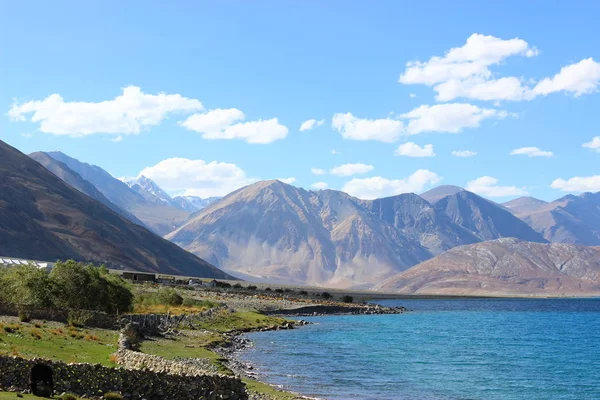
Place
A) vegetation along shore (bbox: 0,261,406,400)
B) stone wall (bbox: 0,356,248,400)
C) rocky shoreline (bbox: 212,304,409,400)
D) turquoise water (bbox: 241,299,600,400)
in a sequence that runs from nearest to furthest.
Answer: stone wall (bbox: 0,356,248,400) < vegetation along shore (bbox: 0,261,406,400) < turquoise water (bbox: 241,299,600,400) < rocky shoreline (bbox: 212,304,409,400)

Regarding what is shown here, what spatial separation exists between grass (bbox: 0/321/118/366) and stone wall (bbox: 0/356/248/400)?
5676 millimetres

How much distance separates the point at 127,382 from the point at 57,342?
1582 centimetres

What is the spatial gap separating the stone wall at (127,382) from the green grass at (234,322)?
2014 inches

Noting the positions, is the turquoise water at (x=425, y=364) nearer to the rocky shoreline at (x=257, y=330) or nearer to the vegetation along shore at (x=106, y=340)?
the rocky shoreline at (x=257, y=330)

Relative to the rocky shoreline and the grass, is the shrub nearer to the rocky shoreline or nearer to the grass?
the grass

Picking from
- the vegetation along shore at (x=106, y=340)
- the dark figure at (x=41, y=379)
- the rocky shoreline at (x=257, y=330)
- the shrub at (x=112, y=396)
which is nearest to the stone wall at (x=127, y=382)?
the vegetation along shore at (x=106, y=340)

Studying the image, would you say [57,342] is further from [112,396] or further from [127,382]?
[112,396]

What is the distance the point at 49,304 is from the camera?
65.8 metres

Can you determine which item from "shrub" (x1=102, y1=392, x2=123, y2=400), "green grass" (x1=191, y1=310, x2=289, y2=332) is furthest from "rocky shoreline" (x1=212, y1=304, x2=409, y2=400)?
"shrub" (x1=102, y1=392, x2=123, y2=400)

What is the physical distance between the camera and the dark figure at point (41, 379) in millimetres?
27984

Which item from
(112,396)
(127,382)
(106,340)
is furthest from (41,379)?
(106,340)

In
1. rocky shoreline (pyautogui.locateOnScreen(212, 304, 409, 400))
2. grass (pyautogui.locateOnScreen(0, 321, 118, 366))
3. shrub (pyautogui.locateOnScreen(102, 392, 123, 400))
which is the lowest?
rocky shoreline (pyautogui.locateOnScreen(212, 304, 409, 400))

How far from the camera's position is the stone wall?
95.8ft

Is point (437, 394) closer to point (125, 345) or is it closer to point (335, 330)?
point (125, 345)
